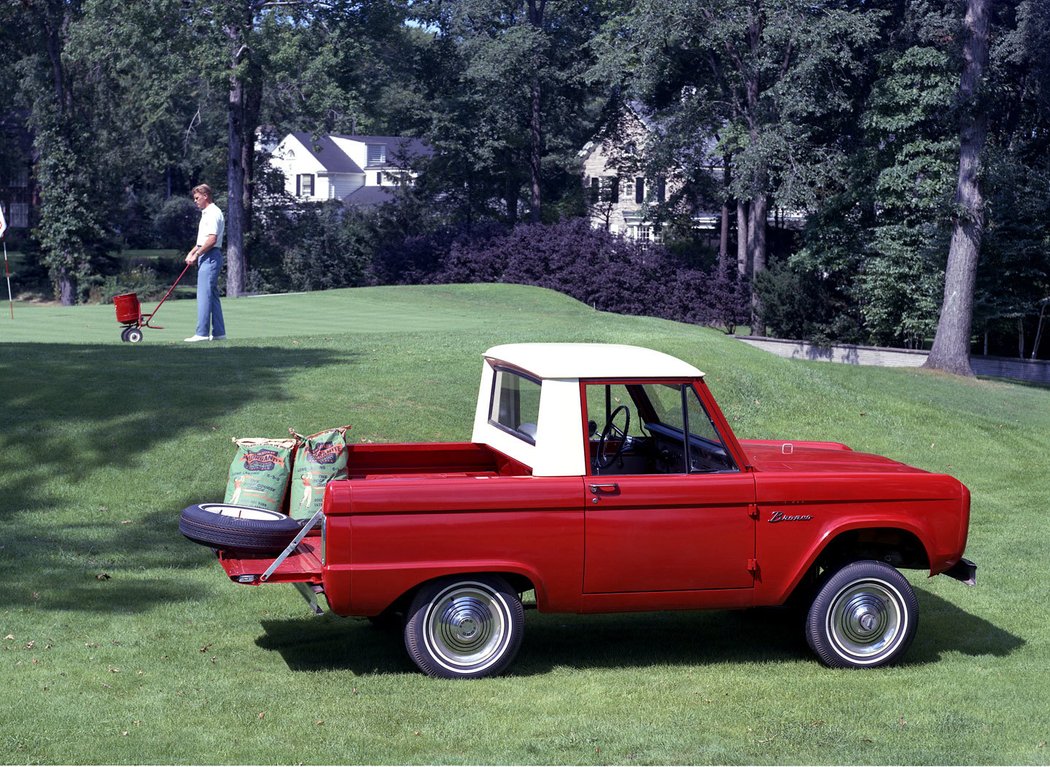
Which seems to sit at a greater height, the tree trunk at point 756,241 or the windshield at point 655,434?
the tree trunk at point 756,241

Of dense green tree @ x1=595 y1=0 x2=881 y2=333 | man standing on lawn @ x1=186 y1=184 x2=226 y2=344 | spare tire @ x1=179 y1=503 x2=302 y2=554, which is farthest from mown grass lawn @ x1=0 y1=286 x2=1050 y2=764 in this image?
dense green tree @ x1=595 y1=0 x2=881 y2=333

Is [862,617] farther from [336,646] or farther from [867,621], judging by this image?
[336,646]

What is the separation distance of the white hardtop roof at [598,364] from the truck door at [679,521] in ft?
0.28

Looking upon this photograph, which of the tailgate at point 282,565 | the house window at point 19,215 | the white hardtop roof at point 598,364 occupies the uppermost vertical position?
the house window at point 19,215

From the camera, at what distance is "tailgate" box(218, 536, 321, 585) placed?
6.84m

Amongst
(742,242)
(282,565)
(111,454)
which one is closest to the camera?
(282,565)

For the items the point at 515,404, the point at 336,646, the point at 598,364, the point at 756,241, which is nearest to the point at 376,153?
the point at 756,241

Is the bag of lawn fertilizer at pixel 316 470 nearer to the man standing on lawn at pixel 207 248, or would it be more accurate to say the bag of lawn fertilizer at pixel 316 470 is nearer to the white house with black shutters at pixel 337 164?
the man standing on lawn at pixel 207 248

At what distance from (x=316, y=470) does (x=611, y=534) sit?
191cm

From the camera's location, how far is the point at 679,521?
715 centimetres

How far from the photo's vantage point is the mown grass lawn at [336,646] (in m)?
6.04

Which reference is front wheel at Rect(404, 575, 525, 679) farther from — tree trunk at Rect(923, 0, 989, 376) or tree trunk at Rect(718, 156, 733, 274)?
tree trunk at Rect(718, 156, 733, 274)

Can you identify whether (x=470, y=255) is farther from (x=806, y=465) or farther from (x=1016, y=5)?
(x=806, y=465)

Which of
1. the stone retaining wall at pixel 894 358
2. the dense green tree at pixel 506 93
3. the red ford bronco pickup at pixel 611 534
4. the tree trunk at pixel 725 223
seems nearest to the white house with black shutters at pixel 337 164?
the dense green tree at pixel 506 93
